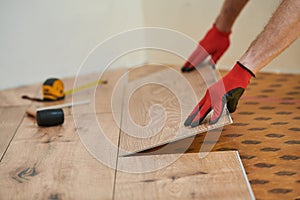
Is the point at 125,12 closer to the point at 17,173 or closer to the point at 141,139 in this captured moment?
the point at 141,139

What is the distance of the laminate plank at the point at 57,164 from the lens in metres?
1.45

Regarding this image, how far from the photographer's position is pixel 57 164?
1.64 meters

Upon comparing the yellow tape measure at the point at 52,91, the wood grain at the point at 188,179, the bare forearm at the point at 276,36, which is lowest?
the wood grain at the point at 188,179

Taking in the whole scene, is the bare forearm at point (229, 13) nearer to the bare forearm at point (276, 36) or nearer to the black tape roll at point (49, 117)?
the bare forearm at point (276, 36)

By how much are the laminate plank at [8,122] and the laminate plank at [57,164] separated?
1.0 inches

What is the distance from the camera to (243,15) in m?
2.73

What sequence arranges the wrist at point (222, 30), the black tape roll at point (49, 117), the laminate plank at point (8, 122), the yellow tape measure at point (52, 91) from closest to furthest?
the laminate plank at point (8, 122), the black tape roll at point (49, 117), the yellow tape measure at point (52, 91), the wrist at point (222, 30)

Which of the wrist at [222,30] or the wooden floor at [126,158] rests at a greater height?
the wrist at [222,30]

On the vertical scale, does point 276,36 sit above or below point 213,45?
below

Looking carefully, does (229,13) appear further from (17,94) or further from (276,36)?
(17,94)

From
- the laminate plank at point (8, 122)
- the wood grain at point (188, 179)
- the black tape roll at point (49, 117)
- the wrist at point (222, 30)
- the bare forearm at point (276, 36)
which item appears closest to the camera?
the wood grain at point (188, 179)

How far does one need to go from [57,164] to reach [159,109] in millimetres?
620

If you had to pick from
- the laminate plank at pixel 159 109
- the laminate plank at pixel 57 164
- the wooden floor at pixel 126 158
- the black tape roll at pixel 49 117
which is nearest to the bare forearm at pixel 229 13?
the laminate plank at pixel 159 109

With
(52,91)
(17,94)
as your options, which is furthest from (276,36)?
(17,94)
